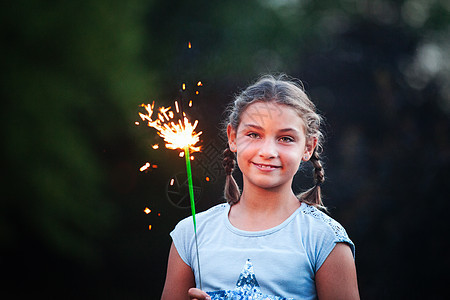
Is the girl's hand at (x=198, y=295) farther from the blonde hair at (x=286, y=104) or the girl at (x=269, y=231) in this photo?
the blonde hair at (x=286, y=104)

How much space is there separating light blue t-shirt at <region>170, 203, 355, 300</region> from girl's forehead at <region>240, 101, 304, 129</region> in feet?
0.79

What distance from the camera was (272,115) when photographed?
1273 mm

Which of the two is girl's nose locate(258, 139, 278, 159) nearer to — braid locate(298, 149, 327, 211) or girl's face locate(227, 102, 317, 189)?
girl's face locate(227, 102, 317, 189)

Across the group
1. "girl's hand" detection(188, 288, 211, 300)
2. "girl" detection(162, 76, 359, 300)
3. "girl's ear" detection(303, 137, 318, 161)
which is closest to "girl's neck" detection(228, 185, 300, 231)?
"girl" detection(162, 76, 359, 300)

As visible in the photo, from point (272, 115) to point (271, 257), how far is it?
1.19 ft

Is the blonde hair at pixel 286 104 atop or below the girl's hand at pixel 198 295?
atop

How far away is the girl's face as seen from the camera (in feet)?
4.11

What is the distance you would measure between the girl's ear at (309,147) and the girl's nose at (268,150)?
0.13m

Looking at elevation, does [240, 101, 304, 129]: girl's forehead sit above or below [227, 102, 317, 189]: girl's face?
above

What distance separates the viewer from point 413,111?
305 cm

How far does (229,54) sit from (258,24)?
0.33 m

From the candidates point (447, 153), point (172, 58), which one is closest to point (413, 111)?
point (447, 153)

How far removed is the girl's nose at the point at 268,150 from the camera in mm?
1240

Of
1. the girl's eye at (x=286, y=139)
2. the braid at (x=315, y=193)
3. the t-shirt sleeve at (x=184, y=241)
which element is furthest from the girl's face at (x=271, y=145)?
the t-shirt sleeve at (x=184, y=241)
